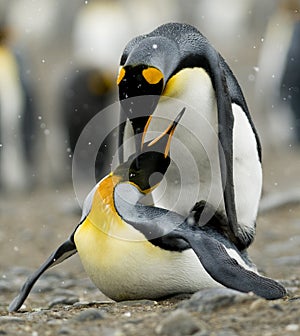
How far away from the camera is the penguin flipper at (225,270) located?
322 cm

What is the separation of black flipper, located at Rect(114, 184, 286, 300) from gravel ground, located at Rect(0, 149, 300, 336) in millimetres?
118

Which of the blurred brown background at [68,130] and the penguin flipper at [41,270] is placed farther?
the blurred brown background at [68,130]

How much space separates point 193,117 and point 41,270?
77cm

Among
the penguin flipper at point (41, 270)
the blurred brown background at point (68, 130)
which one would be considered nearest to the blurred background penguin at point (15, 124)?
the blurred brown background at point (68, 130)

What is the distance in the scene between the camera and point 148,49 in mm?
3447

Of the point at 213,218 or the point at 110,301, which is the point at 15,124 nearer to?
the point at 110,301

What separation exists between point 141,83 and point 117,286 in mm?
685

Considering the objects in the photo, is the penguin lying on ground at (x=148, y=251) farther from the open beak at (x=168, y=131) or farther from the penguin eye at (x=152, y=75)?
the penguin eye at (x=152, y=75)

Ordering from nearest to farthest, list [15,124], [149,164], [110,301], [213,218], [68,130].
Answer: [149,164]
[213,218]
[110,301]
[68,130]
[15,124]

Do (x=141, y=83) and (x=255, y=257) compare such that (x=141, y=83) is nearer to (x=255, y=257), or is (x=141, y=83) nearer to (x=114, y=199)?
(x=114, y=199)

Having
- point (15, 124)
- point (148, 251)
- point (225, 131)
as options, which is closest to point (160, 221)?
point (148, 251)

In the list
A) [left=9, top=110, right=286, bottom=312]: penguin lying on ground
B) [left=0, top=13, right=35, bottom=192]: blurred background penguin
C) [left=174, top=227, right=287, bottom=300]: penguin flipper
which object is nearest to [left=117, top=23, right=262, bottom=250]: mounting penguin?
[left=9, top=110, right=286, bottom=312]: penguin lying on ground

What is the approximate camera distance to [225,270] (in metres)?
3.24

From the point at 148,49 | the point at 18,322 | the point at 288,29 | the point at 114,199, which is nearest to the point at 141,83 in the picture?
the point at 148,49
